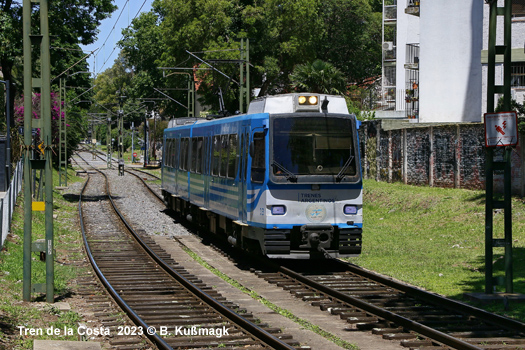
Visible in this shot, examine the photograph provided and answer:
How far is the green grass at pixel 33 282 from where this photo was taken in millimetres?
9523

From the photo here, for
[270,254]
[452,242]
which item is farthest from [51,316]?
[452,242]

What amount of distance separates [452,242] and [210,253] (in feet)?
20.1

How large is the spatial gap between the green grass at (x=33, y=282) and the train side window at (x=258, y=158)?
4198mm

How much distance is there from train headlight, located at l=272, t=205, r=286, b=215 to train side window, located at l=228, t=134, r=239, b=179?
2313 millimetres

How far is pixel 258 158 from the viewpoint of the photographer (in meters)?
14.7

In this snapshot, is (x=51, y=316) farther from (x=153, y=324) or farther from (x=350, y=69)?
(x=350, y=69)

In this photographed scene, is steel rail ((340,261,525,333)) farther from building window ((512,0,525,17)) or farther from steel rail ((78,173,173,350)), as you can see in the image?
building window ((512,0,525,17))

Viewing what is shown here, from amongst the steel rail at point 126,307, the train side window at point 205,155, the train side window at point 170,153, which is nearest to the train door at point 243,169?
the steel rail at point 126,307

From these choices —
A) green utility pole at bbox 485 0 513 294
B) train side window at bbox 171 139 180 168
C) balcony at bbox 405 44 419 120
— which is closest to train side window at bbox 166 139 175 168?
train side window at bbox 171 139 180 168

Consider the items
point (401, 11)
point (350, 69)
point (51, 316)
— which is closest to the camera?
point (51, 316)

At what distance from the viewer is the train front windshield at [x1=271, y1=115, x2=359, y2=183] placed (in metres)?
14.3

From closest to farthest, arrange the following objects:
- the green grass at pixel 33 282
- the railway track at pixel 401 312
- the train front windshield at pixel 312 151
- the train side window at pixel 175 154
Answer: the railway track at pixel 401 312, the green grass at pixel 33 282, the train front windshield at pixel 312 151, the train side window at pixel 175 154

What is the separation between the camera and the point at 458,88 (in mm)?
34062

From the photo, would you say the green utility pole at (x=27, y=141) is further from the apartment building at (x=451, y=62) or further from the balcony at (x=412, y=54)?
the balcony at (x=412, y=54)
